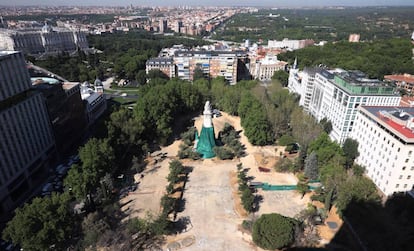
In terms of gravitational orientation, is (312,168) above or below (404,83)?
below

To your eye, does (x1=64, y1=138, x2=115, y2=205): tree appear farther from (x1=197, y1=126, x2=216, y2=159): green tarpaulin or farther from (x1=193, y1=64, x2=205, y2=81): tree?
(x1=193, y1=64, x2=205, y2=81): tree

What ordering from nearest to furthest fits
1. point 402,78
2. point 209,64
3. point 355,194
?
→ point 355,194
point 402,78
point 209,64

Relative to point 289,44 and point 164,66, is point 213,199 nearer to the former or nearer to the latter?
point 164,66

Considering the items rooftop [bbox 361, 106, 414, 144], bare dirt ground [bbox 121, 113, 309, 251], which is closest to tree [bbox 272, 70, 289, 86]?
bare dirt ground [bbox 121, 113, 309, 251]

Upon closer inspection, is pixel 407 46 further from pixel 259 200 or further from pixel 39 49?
pixel 39 49

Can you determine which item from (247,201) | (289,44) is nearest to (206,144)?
(247,201)

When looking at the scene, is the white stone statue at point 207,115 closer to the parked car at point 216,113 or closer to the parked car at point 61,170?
the parked car at point 216,113
